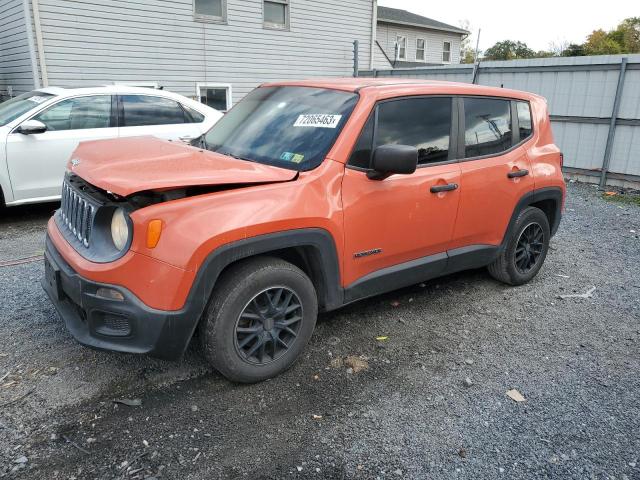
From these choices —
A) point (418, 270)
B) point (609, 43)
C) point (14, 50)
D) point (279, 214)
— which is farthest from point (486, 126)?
point (609, 43)

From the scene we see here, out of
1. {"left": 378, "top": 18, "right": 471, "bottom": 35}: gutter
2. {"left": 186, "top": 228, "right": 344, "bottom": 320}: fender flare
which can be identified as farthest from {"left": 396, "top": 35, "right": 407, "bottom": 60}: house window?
{"left": 186, "top": 228, "right": 344, "bottom": 320}: fender flare

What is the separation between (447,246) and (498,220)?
24.7 inches

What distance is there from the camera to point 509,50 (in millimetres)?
46156

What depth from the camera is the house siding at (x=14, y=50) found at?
1034cm

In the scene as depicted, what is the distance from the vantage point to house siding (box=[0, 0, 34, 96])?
407 inches

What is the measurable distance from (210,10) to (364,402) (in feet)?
39.2

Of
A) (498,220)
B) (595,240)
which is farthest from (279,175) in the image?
(595,240)

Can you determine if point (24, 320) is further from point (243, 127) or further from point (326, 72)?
point (326, 72)

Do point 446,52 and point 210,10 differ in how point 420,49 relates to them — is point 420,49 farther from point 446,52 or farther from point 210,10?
point 210,10

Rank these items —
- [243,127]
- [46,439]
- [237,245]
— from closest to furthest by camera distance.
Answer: [46,439] → [237,245] → [243,127]

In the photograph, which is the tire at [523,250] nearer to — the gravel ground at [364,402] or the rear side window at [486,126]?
the gravel ground at [364,402]

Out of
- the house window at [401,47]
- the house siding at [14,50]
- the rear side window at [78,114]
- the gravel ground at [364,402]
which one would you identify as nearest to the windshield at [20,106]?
the rear side window at [78,114]

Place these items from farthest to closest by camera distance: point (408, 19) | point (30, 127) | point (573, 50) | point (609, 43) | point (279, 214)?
1. point (573, 50)
2. point (609, 43)
3. point (408, 19)
4. point (30, 127)
5. point (279, 214)

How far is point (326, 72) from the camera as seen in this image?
15133mm
